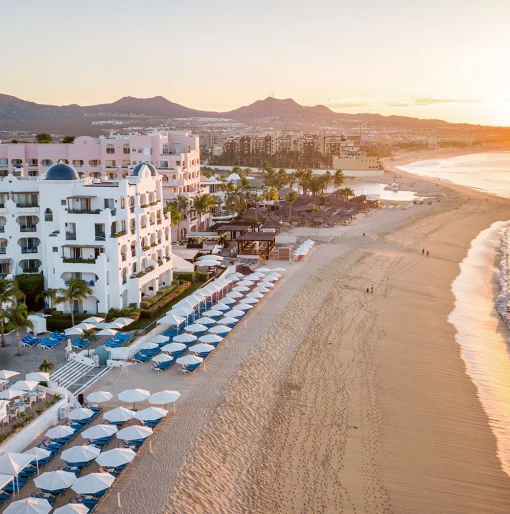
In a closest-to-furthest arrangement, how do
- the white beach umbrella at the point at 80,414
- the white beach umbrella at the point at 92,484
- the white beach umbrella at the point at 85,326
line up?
1. the white beach umbrella at the point at 92,484
2. the white beach umbrella at the point at 80,414
3. the white beach umbrella at the point at 85,326

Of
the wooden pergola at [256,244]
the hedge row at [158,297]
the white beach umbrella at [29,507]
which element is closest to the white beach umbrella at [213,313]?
the hedge row at [158,297]

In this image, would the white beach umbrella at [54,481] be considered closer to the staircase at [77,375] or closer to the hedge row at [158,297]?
the staircase at [77,375]

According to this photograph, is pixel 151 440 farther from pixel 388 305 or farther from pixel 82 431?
pixel 388 305

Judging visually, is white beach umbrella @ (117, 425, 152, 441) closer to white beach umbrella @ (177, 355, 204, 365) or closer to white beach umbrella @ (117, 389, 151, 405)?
white beach umbrella @ (117, 389, 151, 405)

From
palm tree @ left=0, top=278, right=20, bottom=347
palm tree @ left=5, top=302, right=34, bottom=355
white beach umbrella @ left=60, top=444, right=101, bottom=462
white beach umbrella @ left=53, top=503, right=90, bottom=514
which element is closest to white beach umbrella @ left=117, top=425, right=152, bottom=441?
white beach umbrella @ left=60, top=444, right=101, bottom=462

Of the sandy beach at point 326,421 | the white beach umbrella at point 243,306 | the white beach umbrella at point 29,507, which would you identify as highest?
the white beach umbrella at point 29,507

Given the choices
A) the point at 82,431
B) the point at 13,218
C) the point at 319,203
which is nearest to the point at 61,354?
the point at 82,431

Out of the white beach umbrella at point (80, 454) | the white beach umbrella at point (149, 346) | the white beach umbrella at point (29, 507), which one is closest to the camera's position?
the white beach umbrella at point (29, 507)
